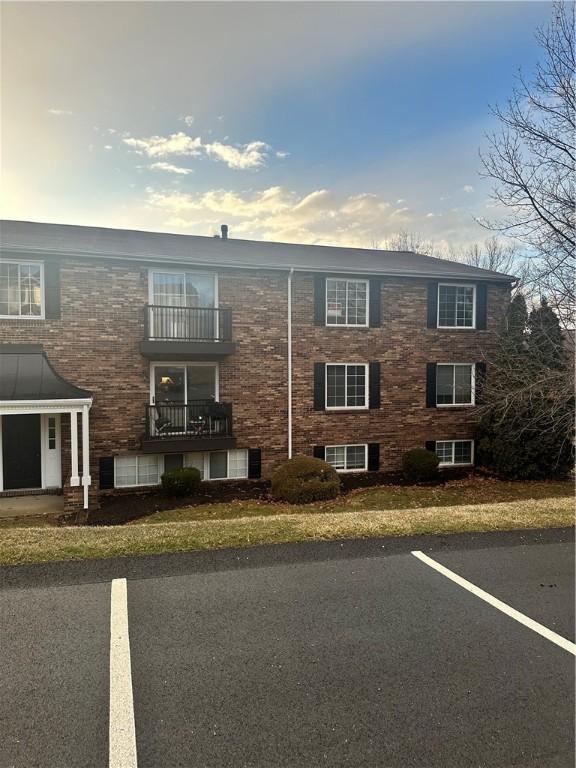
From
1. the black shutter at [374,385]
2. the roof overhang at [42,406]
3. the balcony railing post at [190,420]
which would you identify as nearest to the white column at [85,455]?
the roof overhang at [42,406]

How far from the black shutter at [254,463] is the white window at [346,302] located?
14.9ft

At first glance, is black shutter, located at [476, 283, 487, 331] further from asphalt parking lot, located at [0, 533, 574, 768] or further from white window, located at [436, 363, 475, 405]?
asphalt parking lot, located at [0, 533, 574, 768]

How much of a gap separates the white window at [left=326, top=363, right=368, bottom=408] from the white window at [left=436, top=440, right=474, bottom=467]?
3.29 metres

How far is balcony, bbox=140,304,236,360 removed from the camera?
1197 centimetres

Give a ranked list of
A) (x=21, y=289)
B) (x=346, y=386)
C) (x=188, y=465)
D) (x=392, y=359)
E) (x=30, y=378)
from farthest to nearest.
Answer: (x=392, y=359), (x=346, y=386), (x=188, y=465), (x=21, y=289), (x=30, y=378)

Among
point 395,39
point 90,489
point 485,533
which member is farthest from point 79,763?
point 395,39

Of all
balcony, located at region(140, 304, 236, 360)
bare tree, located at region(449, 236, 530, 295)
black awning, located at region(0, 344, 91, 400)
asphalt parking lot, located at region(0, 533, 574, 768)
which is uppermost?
bare tree, located at region(449, 236, 530, 295)

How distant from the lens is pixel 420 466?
44.7 ft

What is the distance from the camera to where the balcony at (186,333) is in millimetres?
11969

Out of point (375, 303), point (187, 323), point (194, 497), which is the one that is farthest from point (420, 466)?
point (187, 323)

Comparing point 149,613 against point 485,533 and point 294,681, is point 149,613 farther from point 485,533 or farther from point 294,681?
point 485,533

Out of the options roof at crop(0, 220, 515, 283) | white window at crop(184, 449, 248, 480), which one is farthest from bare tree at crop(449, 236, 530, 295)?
white window at crop(184, 449, 248, 480)

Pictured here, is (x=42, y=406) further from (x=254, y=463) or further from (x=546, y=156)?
(x=546, y=156)

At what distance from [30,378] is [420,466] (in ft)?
35.8
